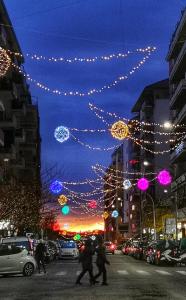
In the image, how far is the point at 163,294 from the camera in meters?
20.6

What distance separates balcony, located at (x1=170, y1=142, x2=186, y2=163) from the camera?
234ft

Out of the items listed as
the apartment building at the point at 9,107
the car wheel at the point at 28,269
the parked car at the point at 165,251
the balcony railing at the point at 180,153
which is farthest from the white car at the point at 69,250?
the car wheel at the point at 28,269

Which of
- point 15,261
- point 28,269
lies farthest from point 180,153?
point 15,261

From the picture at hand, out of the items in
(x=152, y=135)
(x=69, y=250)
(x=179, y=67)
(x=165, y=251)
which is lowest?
(x=165, y=251)

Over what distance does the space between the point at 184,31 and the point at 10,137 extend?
68.3ft

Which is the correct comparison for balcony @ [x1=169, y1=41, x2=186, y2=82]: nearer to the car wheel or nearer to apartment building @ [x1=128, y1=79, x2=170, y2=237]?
apartment building @ [x1=128, y1=79, x2=170, y2=237]

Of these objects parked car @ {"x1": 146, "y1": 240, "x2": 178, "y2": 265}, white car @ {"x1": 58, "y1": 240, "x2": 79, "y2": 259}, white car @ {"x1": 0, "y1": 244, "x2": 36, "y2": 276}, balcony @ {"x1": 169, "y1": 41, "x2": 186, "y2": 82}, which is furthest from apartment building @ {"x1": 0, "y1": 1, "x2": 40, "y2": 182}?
white car @ {"x1": 0, "y1": 244, "x2": 36, "y2": 276}

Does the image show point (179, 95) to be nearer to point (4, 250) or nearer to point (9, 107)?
point (9, 107)

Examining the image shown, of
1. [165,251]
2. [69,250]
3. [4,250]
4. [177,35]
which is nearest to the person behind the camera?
[4,250]

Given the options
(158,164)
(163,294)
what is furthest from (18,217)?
(158,164)

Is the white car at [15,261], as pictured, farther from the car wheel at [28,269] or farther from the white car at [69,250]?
the white car at [69,250]

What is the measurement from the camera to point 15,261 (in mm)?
32750

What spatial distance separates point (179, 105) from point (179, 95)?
6080 mm

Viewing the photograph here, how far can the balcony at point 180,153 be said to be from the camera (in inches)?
2803
